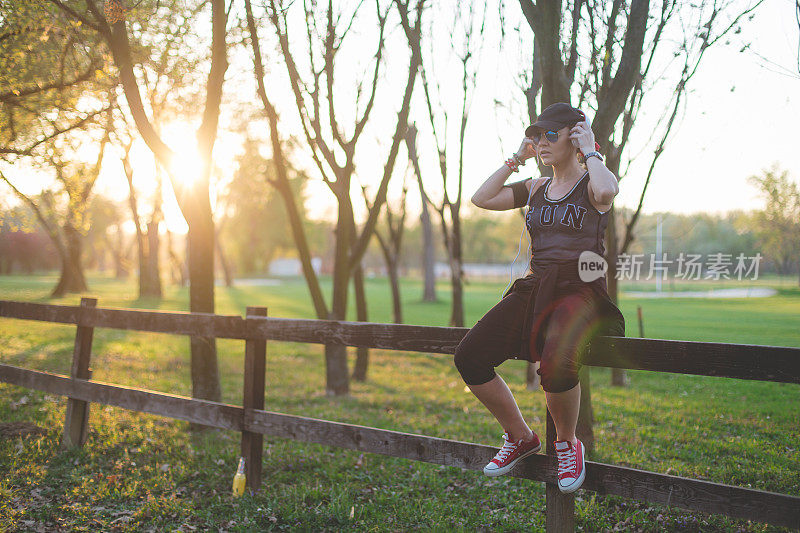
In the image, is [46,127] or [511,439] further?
[46,127]

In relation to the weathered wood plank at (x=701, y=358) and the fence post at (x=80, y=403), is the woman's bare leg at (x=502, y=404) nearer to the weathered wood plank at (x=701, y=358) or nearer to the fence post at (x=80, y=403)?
the weathered wood plank at (x=701, y=358)

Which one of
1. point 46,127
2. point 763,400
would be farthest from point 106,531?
point 763,400

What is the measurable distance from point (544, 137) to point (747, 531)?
2.80m

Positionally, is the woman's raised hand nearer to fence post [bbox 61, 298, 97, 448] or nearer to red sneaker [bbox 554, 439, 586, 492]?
red sneaker [bbox 554, 439, 586, 492]

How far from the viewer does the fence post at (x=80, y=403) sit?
18.3ft

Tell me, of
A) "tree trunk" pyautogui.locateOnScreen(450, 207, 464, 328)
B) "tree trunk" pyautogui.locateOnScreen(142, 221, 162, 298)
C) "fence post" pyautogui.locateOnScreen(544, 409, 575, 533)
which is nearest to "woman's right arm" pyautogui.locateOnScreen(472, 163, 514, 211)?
"fence post" pyautogui.locateOnScreen(544, 409, 575, 533)

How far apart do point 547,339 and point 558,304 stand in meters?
0.18

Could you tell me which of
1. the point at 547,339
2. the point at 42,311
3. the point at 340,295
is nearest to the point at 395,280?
the point at 340,295

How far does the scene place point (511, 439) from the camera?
10.5 feet

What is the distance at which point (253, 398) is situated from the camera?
465cm

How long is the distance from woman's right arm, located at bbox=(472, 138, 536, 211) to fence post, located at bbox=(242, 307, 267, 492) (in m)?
2.14

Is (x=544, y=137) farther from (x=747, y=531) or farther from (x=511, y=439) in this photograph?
(x=747, y=531)

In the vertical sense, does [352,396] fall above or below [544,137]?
below

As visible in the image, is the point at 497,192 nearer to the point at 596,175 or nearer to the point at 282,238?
the point at 596,175
